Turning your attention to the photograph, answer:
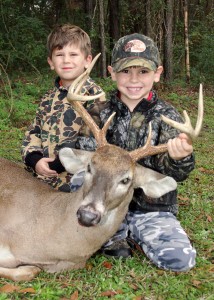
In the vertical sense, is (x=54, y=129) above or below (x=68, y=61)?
below

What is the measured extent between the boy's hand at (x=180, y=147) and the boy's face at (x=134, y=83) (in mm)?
965

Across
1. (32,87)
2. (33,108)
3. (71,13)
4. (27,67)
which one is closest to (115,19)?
(71,13)

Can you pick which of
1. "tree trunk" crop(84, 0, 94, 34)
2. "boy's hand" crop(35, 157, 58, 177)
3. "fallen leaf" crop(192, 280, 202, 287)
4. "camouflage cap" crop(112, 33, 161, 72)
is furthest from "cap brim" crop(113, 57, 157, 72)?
"tree trunk" crop(84, 0, 94, 34)

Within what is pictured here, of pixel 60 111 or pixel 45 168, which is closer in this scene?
pixel 45 168

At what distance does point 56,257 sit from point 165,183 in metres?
1.03

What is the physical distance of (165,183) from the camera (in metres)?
3.73

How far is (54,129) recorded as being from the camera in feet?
17.0

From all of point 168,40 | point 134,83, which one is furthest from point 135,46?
point 168,40

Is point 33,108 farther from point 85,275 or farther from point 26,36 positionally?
point 85,275

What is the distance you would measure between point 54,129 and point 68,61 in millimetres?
745

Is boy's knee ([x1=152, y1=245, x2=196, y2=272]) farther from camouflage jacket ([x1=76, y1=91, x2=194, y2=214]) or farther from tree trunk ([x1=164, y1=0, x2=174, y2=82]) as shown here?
tree trunk ([x1=164, y1=0, x2=174, y2=82])

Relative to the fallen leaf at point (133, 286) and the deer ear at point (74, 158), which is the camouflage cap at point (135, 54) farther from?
the fallen leaf at point (133, 286)

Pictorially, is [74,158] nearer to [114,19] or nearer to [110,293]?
[110,293]

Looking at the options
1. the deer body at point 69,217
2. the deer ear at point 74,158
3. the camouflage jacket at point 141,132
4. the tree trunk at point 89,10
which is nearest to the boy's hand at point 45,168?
the camouflage jacket at point 141,132
